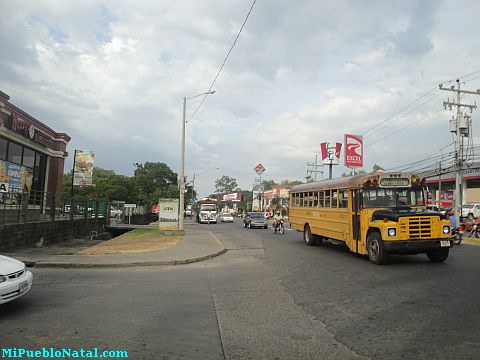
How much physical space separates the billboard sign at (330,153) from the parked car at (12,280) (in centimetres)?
3798

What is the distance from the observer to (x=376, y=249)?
11281 millimetres

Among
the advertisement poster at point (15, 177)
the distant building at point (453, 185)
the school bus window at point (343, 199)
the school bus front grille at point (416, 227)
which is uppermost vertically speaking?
the distant building at point (453, 185)

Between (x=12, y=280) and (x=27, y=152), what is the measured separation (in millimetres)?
22305

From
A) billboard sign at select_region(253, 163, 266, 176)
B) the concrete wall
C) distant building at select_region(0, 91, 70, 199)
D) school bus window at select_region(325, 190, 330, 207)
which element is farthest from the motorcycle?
billboard sign at select_region(253, 163, 266, 176)

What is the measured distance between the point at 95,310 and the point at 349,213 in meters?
8.94

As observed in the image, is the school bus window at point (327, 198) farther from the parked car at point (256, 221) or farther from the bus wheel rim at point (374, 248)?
the parked car at point (256, 221)

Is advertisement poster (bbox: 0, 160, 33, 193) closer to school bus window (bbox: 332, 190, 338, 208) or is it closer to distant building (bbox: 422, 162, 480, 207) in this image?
school bus window (bbox: 332, 190, 338, 208)

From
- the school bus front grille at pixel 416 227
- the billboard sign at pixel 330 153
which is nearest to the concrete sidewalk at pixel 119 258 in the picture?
the school bus front grille at pixel 416 227

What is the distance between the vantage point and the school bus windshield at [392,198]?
1212 centimetres

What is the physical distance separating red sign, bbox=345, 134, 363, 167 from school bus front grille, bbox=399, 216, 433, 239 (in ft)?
88.5

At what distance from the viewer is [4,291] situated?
19.3 ft

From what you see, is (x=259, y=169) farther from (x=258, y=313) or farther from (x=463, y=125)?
(x=258, y=313)

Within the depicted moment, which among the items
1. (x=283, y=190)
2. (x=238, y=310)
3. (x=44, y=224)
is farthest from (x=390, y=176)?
(x=283, y=190)

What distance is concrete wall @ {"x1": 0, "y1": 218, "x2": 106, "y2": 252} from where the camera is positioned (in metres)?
14.6
